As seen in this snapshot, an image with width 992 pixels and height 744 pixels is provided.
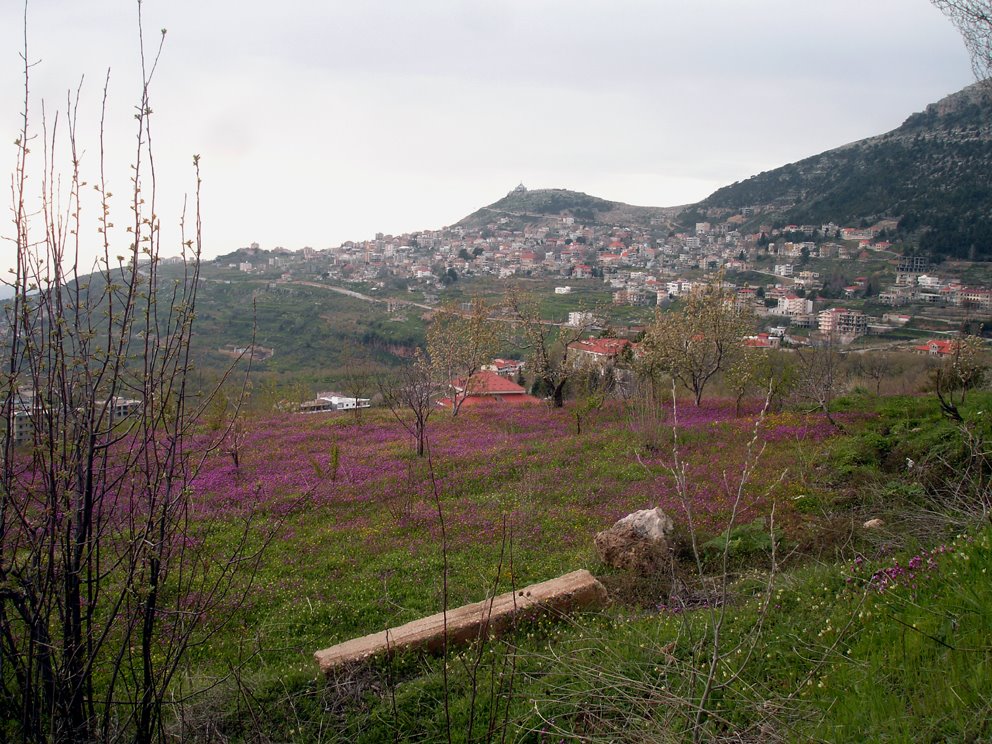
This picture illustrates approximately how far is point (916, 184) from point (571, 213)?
10709 cm

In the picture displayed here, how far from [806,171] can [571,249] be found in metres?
56.2

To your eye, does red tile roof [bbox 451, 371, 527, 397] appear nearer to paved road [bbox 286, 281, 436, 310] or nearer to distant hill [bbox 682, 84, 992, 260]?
paved road [bbox 286, 281, 436, 310]

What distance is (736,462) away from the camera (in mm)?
11336

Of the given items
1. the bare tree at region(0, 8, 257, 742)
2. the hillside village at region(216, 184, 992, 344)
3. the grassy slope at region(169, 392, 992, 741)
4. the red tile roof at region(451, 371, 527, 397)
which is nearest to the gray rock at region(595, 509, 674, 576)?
the grassy slope at region(169, 392, 992, 741)

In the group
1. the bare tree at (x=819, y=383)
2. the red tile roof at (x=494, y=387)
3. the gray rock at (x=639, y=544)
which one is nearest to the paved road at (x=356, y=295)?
the red tile roof at (x=494, y=387)

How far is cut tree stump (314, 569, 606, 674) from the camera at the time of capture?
4855 millimetres

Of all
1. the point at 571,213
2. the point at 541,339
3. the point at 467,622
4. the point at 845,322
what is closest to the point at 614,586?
the point at 467,622

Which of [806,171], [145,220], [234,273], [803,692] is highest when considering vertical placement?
[806,171]

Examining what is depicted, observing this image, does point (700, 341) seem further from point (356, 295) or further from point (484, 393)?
point (356, 295)

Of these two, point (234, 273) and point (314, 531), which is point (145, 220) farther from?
point (234, 273)

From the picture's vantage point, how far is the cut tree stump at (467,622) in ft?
15.9

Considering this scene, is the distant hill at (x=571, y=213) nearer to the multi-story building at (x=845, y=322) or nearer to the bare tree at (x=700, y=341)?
the multi-story building at (x=845, y=322)

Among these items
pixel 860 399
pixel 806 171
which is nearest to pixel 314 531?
pixel 860 399

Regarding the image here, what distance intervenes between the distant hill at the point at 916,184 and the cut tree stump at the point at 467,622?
7031 cm
